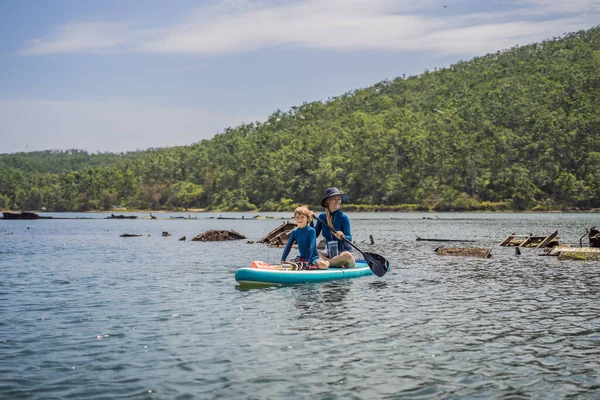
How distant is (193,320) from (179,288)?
664 cm

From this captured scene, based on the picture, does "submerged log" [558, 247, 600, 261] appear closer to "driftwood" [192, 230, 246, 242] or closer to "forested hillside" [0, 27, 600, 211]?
"driftwood" [192, 230, 246, 242]

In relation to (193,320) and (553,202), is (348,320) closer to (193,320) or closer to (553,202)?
(193,320)

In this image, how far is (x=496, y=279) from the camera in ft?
79.5

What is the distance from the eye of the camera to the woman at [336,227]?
21.9m

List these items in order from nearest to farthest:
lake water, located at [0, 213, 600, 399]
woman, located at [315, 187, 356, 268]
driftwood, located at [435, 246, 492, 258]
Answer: lake water, located at [0, 213, 600, 399] → woman, located at [315, 187, 356, 268] → driftwood, located at [435, 246, 492, 258]

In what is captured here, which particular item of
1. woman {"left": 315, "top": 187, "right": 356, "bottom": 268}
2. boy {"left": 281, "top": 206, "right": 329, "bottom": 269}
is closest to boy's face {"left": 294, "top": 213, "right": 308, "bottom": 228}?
boy {"left": 281, "top": 206, "right": 329, "bottom": 269}

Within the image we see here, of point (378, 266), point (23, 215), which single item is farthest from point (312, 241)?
point (23, 215)

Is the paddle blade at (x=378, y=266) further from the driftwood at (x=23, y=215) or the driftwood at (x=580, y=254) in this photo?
the driftwood at (x=23, y=215)

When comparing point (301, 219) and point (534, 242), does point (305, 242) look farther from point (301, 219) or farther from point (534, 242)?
point (534, 242)

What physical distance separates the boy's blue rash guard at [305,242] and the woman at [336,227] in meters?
0.59

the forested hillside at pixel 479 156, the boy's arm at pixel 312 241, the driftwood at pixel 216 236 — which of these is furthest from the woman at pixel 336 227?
the forested hillside at pixel 479 156

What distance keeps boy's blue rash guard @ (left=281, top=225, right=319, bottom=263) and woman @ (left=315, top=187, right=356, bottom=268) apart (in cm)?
59

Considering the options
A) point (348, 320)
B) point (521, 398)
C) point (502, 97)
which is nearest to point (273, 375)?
point (521, 398)

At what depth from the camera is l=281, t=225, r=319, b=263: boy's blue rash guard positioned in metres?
21.0
